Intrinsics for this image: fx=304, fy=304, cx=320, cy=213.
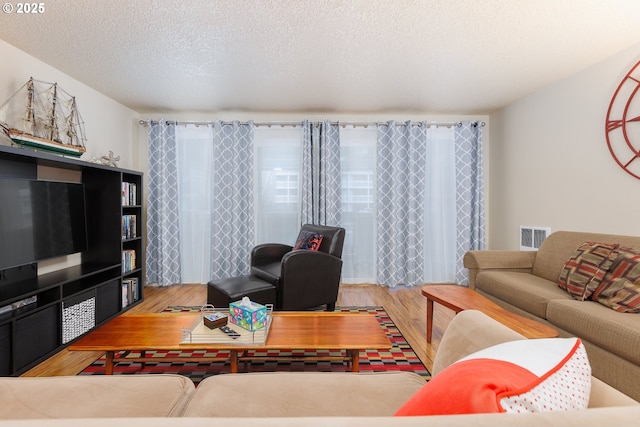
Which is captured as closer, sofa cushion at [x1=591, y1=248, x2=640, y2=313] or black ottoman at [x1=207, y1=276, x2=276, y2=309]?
sofa cushion at [x1=591, y1=248, x2=640, y2=313]

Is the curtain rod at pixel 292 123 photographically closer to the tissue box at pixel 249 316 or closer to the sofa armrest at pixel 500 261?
the sofa armrest at pixel 500 261

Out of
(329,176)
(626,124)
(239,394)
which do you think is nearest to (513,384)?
(239,394)

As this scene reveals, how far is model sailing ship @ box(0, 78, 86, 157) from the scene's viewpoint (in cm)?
233

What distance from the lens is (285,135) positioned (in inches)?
163

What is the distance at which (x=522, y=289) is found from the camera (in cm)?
236

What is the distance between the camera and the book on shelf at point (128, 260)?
3.22 metres

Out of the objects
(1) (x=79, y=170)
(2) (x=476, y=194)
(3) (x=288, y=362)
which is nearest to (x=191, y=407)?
(3) (x=288, y=362)

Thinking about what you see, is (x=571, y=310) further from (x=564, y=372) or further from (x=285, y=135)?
(x=285, y=135)

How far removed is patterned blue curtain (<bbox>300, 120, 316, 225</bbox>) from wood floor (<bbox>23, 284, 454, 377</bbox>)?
3.58ft

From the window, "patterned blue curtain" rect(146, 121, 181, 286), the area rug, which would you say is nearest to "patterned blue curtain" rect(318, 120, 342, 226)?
the window

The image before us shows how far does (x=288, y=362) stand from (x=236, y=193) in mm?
2451

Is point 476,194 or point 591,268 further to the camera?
point 476,194

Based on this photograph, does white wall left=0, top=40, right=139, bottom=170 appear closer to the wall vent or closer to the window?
the window

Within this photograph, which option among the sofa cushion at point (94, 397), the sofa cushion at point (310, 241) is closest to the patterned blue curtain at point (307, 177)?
the sofa cushion at point (310, 241)
